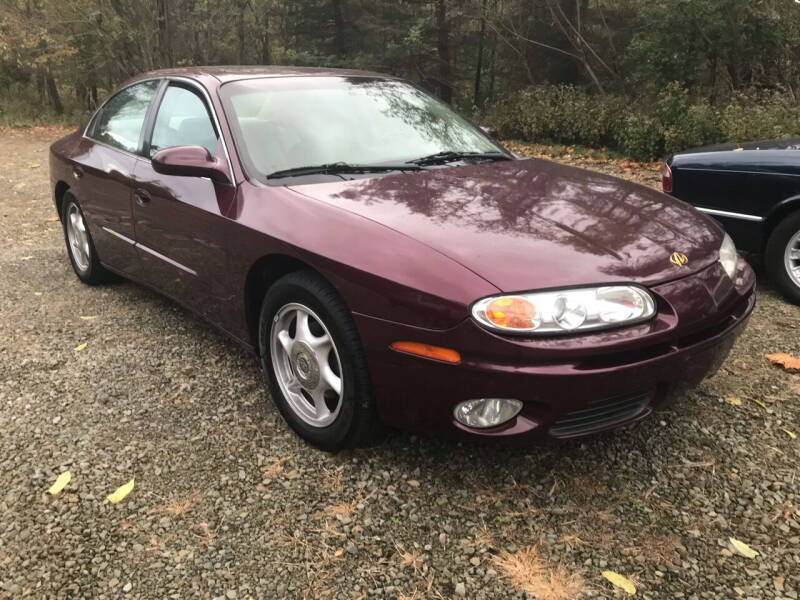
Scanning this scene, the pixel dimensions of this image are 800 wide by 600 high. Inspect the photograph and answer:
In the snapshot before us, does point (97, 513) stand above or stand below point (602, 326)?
below

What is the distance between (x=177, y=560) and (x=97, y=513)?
438 millimetres

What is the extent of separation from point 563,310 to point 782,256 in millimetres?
2866

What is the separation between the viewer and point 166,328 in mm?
4035

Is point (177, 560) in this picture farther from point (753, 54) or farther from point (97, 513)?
point (753, 54)

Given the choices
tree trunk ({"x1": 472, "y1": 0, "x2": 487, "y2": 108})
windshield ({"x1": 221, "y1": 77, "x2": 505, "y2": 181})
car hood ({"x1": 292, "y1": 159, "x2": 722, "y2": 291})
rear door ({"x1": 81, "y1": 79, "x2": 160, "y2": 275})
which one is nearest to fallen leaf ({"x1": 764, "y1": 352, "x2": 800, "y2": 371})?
car hood ({"x1": 292, "y1": 159, "x2": 722, "y2": 291})

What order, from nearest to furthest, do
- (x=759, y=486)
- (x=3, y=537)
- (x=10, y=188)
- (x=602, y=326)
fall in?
(x=602, y=326) → (x=3, y=537) → (x=759, y=486) → (x=10, y=188)

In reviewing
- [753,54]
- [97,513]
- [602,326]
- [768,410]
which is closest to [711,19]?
[753,54]

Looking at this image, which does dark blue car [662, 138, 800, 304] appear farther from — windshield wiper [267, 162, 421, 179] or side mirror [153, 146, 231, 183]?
side mirror [153, 146, 231, 183]

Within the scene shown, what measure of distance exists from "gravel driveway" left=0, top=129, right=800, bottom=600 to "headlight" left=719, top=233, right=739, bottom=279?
69 cm

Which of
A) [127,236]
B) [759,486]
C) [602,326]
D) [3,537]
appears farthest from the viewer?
[127,236]

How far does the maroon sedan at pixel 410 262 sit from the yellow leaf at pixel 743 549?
50 cm

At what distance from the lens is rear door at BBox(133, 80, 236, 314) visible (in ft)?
9.99

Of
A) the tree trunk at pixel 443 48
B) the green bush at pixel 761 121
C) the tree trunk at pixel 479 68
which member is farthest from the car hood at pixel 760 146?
the tree trunk at pixel 443 48

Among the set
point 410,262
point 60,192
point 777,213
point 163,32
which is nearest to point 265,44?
point 163,32
